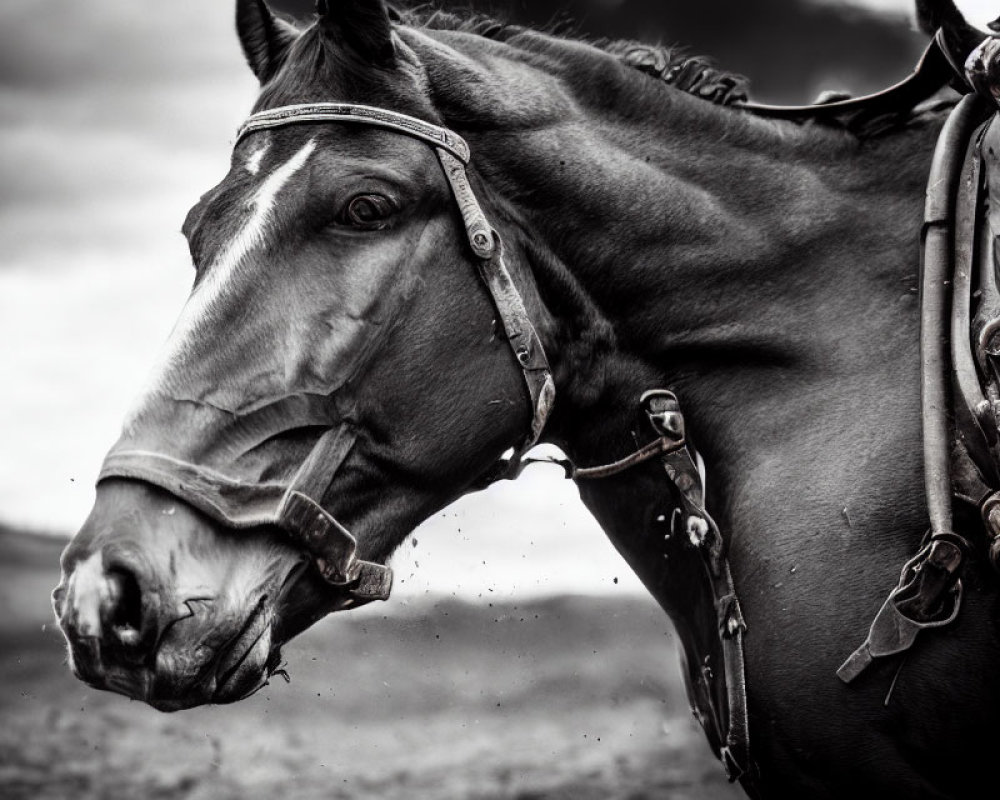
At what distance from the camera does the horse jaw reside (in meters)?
2.10

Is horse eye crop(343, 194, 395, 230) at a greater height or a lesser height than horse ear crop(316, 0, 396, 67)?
lesser

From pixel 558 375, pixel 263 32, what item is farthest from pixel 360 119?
pixel 558 375

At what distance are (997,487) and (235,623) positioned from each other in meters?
1.62

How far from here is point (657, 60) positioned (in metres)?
3.02

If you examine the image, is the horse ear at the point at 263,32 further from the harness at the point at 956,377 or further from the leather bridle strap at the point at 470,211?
the harness at the point at 956,377

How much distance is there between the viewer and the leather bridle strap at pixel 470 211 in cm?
256

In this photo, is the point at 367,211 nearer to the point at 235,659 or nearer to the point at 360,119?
the point at 360,119

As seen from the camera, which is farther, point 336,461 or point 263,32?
point 263,32

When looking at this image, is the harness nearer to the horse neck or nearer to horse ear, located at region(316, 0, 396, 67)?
the horse neck

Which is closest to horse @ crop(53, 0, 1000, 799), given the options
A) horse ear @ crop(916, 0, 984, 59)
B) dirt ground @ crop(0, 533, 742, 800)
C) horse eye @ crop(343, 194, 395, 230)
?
horse eye @ crop(343, 194, 395, 230)

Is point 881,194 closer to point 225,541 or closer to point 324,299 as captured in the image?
point 324,299

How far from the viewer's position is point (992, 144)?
2.47 meters

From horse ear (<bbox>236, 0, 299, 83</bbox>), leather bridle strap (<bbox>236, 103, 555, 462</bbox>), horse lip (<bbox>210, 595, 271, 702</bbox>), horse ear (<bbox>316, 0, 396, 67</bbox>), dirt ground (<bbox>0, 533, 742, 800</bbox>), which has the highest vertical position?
horse ear (<bbox>316, 0, 396, 67</bbox>)

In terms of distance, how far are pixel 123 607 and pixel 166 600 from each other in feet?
0.28
